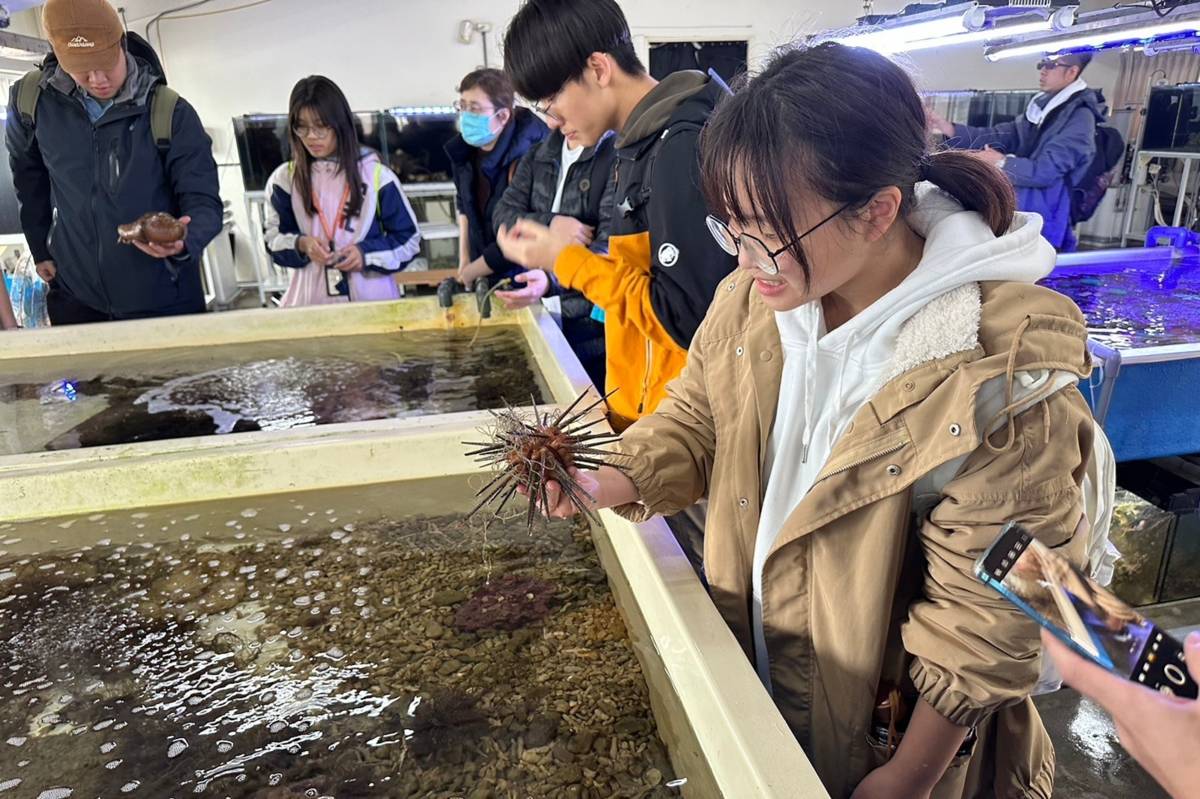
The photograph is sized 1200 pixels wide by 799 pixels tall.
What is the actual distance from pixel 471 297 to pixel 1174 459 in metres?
2.75

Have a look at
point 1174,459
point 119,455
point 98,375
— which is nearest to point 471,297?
point 98,375

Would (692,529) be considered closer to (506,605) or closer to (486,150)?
(506,605)

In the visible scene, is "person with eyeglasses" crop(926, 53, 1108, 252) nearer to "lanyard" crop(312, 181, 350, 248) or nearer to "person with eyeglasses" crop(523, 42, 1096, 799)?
"lanyard" crop(312, 181, 350, 248)

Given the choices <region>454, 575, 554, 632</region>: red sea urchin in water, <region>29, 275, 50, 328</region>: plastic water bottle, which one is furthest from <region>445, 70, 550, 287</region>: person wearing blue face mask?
<region>29, 275, 50, 328</region>: plastic water bottle

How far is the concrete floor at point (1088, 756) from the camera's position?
6.62 feet

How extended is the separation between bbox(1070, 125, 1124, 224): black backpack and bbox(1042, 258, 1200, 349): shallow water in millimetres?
465

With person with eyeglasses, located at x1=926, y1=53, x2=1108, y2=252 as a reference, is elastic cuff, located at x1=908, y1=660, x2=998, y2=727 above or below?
below

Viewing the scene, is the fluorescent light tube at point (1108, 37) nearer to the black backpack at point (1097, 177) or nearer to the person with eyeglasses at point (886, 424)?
the black backpack at point (1097, 177)

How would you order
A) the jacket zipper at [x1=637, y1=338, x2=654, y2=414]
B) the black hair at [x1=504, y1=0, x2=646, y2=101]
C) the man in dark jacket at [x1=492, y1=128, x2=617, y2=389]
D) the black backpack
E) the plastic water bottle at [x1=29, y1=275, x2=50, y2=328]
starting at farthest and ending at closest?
the plastic water bottle at [x1=29, y1=275, x2=50, y2=328] < the black backpack < the man in dark jacket at [x1=492, y1=128, x2=617, y2=389] < the jacket zipper at [x1=637, y1=338, x2=654, y2=414] < the black hair at [x1=504, y1=0, x2=646, y2=101]

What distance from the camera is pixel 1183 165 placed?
809 cm

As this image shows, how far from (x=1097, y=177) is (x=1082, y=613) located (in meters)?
4.49

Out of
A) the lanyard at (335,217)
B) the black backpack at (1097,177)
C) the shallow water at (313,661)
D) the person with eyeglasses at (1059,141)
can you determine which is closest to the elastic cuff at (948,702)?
the shallow water at (313,661)

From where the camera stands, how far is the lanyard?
3.14 meters

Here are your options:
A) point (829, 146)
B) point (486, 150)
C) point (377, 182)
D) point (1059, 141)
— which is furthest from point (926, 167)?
point (1059, 141)
